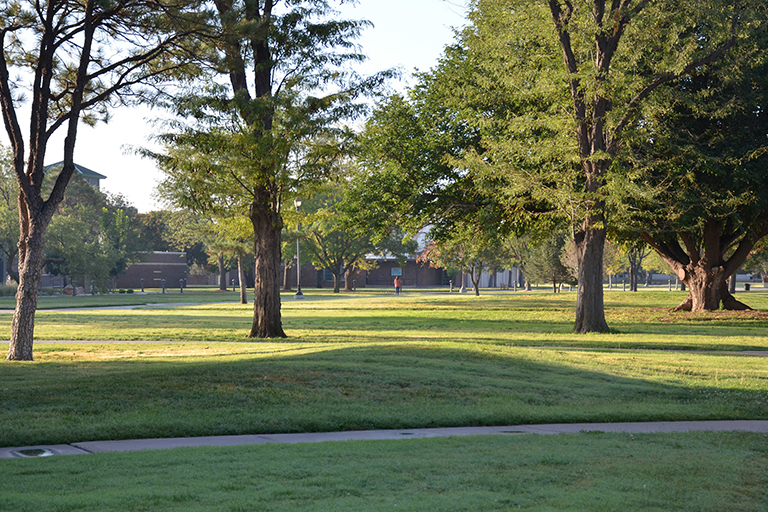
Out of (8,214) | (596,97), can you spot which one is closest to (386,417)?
(596,97)

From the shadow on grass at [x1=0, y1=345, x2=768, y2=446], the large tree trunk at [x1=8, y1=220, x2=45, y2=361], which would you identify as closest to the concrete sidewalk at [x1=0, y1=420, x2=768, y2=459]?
the shadow on grass at [x1=0, y1=345, x2=768, y2=446]

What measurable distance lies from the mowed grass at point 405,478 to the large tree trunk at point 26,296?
937 centimetres

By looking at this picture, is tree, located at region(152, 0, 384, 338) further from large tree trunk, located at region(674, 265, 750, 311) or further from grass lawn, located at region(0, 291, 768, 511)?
large tree trunk, located at region(674, 265, 750, 311)

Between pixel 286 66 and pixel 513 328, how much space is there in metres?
11.6

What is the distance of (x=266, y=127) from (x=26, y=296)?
787 cm

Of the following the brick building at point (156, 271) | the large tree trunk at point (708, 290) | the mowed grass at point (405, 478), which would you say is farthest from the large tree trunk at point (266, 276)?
the brick building at point (156, 271)

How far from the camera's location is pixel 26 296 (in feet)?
50.4

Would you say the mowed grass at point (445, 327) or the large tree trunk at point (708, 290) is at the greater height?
the large tree trunk at point (708, 290)

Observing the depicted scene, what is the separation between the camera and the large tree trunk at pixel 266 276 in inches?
843

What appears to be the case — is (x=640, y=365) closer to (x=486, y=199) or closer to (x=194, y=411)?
(x=194, y=411)

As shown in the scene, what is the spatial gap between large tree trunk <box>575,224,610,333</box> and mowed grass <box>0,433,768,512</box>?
15582 millimetres

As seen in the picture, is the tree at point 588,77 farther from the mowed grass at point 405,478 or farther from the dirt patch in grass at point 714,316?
the mowed grass at point 405,478

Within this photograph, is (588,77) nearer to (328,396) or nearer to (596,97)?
(596,97)

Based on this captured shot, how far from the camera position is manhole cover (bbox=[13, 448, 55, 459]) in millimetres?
7113
